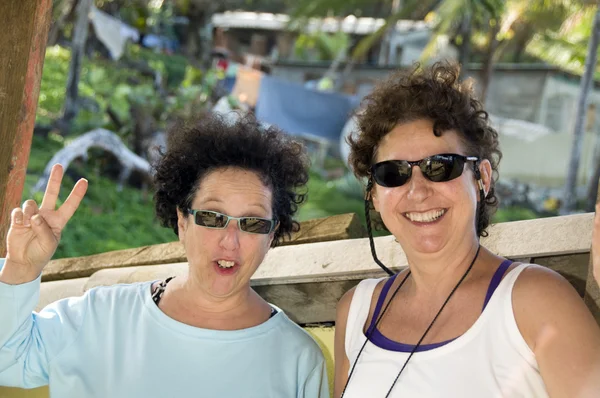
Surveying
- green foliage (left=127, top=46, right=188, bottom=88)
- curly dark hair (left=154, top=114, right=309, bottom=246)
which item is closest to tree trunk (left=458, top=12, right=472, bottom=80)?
green foliage (left=127, top=46, right=188, bottom=88)

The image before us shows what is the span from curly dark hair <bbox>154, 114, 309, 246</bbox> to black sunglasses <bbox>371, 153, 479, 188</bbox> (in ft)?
1.55

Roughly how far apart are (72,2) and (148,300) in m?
14.5

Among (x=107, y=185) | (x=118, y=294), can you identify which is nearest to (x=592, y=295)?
(x=118, y=294)

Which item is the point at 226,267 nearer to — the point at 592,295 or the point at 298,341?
the point at 298,341

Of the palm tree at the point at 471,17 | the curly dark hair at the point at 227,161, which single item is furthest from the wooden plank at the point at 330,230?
the palm tree at the point at 471,17

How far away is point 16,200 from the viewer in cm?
262

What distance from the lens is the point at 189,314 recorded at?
7.45 ft

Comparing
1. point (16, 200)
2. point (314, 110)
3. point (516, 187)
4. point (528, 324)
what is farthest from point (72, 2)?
point (528, 324)

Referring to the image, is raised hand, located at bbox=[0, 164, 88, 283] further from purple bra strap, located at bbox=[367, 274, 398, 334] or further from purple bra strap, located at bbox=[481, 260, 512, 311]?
purple bra strap, located at bbox=[481, 260, 512, 311]

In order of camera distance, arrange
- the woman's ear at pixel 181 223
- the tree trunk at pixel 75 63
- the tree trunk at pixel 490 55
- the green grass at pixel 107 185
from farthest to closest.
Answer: the tree trunk at pixel 490 55 < the tree trunk at pixel 75 63 < the green grass at pixel 107 185 < the woman's ear at pixel 181 223

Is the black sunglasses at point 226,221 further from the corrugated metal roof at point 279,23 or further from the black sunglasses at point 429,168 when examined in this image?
the corrugated metal roof at point 279,23

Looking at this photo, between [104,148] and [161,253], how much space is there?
8670 millimetres

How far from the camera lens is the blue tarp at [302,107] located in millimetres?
16984

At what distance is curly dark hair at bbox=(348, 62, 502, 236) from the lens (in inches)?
81.5
